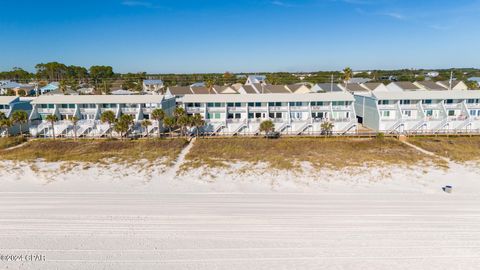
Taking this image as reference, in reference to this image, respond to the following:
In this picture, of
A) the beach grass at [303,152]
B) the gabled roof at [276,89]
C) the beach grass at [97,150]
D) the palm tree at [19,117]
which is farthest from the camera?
the gabled roof at [276,89]

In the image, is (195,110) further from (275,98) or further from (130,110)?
(275,98)

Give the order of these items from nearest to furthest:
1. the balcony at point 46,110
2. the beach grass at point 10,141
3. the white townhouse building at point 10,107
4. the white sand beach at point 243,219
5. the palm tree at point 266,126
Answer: the white sand beach at point 243,219, the beach grass at point 10,141, the palm tree at point 266,126, the white townhouse building at point 10,107, the balcony at point 46,110

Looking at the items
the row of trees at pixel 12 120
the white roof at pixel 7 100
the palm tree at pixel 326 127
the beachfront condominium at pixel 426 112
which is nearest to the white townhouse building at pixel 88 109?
the row of trees at pixel 12 120

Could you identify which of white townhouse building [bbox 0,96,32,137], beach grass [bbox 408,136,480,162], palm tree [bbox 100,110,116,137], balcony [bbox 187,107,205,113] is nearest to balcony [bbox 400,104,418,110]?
beach grass [bbox 408,136,480,162]

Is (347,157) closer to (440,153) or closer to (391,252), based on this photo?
(440,153)

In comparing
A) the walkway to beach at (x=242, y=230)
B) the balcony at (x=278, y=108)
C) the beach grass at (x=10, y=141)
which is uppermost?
the balcony at (x=278, y=108)

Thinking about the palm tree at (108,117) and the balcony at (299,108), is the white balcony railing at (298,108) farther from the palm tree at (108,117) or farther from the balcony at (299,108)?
the palm tree at (108,117)

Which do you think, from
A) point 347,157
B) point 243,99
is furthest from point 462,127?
point 243,99
